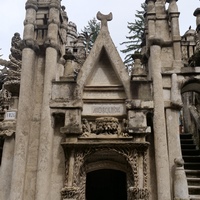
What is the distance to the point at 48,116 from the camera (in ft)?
30.1

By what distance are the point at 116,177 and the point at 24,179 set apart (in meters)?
5.11

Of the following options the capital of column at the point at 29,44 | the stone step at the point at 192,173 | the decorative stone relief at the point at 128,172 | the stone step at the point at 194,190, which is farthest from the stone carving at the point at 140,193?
the capital of column at the point at 29,44

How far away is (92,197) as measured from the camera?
12.8m

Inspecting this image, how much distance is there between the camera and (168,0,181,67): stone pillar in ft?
32.3

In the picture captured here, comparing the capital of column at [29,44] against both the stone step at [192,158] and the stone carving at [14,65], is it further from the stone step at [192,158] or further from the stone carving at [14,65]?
the stone step at [192,158]

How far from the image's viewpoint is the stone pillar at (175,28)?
9.86 meters

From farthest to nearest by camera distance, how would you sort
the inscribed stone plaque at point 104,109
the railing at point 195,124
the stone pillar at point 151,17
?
the railing at point 195,124
the stone pillar at point 151,17
the inscribed stone plaque at point 104,109

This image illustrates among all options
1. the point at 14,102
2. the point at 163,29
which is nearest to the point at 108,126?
A: the point at 14,102

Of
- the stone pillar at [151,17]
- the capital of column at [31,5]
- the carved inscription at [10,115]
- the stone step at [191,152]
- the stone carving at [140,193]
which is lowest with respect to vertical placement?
the stone carving at [140,193]

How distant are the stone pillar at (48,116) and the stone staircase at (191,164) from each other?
3895mm

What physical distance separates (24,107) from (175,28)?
535 centimetres

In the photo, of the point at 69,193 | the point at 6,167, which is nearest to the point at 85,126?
the point at 69,193

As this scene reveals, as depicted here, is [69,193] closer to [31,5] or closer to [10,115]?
[10,115]

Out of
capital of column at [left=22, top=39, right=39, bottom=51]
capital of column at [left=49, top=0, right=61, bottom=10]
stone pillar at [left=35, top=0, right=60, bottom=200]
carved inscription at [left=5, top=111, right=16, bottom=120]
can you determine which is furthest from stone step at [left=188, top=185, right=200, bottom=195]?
capital of column at [left=49, top=0, right=61, bottom=10]
